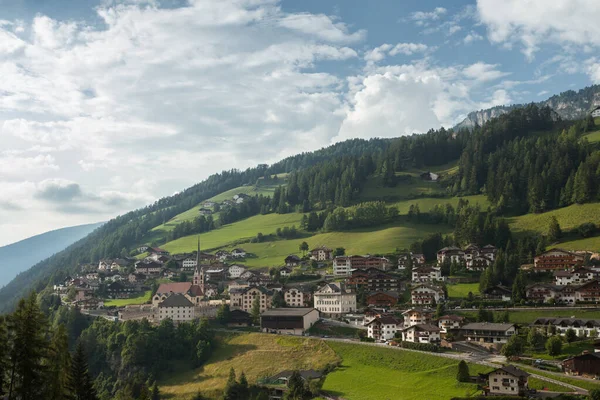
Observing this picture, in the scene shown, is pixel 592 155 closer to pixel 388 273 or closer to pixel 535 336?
pixel 388 273

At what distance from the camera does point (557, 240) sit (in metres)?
98.6

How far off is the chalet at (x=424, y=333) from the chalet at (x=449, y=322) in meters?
2.35

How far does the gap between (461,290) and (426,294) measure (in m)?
6.92

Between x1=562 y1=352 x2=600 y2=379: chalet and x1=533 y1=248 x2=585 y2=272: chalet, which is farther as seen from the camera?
x1=533 y1=248 x2=585 y2=272: chalet

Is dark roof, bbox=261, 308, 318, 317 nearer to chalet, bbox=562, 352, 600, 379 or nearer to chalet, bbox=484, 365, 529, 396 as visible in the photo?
chalet, bbox=484, 365, 529, 396

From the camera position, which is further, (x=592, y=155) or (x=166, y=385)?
(x=592, y=155)

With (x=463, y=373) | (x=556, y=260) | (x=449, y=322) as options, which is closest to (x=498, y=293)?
(x=449, y=322)

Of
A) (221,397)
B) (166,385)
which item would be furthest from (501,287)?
(166,385)

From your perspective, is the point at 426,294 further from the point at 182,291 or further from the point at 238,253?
the point at 238,253

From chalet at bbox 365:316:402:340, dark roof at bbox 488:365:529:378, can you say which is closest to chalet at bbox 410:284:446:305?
chalet at bbox 365:316:402:340

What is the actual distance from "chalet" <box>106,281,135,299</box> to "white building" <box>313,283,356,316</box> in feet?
156

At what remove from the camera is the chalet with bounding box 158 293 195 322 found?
92938 mm

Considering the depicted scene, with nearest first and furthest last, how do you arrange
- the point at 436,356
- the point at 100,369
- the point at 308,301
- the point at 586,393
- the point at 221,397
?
1. the point at 586,393
2. the point at 436,356
3. the point at 221,397
4. the point at 100,369
5. the point at 308,301

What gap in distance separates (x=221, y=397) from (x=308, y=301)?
30691 millimetres
